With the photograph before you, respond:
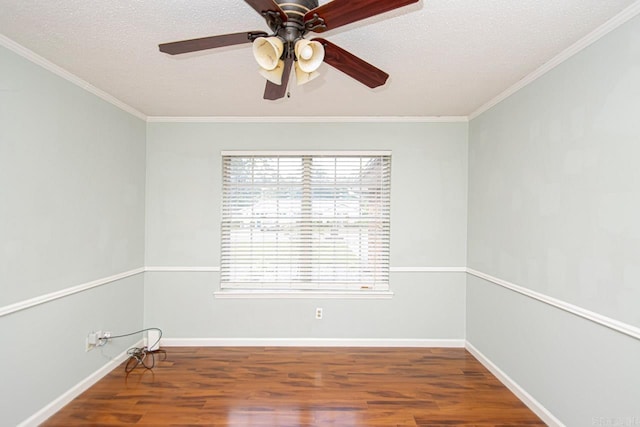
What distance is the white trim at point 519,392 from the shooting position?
2.29 m

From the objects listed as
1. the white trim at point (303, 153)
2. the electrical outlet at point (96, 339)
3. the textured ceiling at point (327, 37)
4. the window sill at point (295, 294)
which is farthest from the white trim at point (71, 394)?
the textured ceiling at point (327, 37)

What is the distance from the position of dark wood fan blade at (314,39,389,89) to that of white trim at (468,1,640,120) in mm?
1261

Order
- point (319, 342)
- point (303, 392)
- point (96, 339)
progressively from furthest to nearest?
1. point (319, 342)
2. point (96, 339)
3. point (303, 392)

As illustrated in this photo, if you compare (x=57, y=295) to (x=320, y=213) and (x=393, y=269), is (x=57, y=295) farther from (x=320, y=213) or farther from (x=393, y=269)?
(x=393, y=269)

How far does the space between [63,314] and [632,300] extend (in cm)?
352

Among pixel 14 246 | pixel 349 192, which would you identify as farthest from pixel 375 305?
pixel 14 246

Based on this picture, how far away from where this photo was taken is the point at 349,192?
3664mm

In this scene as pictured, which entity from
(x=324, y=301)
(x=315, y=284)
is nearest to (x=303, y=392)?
(x=324, y=301)

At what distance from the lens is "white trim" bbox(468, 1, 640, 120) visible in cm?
173

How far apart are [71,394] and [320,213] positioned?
2.53 meters

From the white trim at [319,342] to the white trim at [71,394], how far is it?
527mm

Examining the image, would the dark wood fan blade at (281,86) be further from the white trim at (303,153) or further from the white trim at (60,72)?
the white trim at (303,153)

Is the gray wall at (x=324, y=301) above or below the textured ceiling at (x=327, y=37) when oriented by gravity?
below

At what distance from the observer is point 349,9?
1.25 metres
